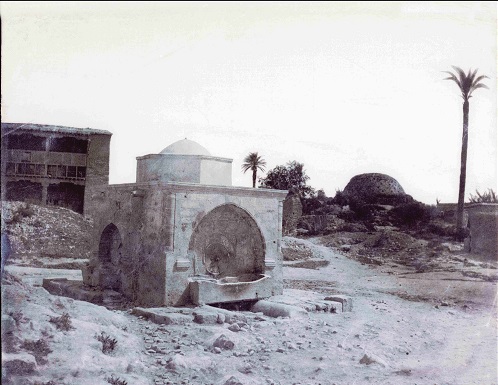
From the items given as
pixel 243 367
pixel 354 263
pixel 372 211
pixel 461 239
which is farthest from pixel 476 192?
pixel 243 367

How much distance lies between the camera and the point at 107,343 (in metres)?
6.95

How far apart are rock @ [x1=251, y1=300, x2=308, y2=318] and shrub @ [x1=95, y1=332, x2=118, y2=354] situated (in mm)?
3928

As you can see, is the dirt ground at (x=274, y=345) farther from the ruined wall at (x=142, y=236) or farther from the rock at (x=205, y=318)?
the ruined wall at (x=142, y=236)

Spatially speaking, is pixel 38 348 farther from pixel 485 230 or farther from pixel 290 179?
pixel 290 179

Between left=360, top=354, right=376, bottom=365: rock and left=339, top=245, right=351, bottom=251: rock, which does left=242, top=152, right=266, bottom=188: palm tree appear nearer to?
left=339, top=245, right=351, bottom=251: rock

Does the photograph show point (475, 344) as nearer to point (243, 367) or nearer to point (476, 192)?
point (243, 367)

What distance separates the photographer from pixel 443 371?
7.36 metres

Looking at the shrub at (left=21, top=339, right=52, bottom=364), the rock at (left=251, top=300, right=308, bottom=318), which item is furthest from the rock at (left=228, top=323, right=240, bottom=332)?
the shrub at (left=21, top=339, right=52, bottom=364)

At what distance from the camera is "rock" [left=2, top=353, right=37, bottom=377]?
521cm

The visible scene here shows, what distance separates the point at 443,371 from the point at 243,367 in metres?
3.05

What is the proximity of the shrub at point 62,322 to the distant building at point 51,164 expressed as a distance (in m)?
A: 20.7

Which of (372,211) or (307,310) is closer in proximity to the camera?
(307,310)

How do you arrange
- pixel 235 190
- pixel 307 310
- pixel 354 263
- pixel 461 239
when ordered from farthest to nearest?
1. pixel 461 239
2. pixel 354 263
3. pixel 235 190
4. pixel 307 310

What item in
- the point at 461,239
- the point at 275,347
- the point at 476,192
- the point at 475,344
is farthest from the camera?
the point at 476,192
